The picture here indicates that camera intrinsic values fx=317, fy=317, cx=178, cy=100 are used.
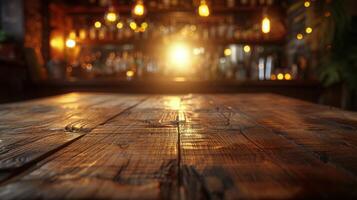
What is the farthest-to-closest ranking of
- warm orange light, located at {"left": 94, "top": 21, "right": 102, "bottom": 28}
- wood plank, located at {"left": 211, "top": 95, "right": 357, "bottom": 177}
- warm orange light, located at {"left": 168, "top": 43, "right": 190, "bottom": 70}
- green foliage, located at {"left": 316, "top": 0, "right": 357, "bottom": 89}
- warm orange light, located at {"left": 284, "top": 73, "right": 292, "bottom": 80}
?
warm orange light, located at {"left": 168, "top": 43, "right": 190, "bottom": 70} → warm orange light, located at {"left": 94, "top": 21, "right": 102, "bottom": 28} → warm orange light, located at {"left": 284, "top": 73, "right": 292, "bottom": 80} → green foliage, located at {"left": 316, "top": 0, "right": 357, "bottom": 89} → wood plank, located at {"left": 211, "top": 95, "right": 357, "bottom": 177}

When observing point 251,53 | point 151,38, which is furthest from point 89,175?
point 251,53

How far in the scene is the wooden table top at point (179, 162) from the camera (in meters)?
0.40

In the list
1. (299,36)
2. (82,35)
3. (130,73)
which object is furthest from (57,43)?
(299,36)

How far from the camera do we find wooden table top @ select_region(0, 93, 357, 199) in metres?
0.40

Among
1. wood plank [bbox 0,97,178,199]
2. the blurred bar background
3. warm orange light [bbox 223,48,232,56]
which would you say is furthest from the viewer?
warm orange light [bbox 223,48,232,56]

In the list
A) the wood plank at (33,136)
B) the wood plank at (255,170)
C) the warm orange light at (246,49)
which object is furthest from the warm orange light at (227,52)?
the wood plank at (255,170)

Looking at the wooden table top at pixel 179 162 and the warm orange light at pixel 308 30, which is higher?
the warm orange light at pixel 308 30

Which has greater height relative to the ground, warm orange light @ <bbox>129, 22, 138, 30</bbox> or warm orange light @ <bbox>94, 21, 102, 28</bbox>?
warm orange light @ <bbox>94, 21, 102, 28</bbox>

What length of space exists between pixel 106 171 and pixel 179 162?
0.12 meters

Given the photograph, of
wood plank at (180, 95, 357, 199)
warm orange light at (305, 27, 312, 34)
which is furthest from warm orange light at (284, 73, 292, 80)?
wood plank at (180, 95, 357, 199)

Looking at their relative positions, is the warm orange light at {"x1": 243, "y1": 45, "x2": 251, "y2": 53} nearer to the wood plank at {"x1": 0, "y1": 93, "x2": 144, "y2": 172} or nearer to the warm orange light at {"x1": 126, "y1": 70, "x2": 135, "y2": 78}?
the warm orange light at {"x1": 126, "y1": 70, "x2": 135, "y2": 78}

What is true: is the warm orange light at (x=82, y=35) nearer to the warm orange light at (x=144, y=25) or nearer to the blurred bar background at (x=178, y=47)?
the blurred bar background at (x=178, y=47)

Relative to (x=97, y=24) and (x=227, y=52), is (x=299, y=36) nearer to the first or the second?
(x=227, y=52)

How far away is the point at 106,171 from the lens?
0.48 m
